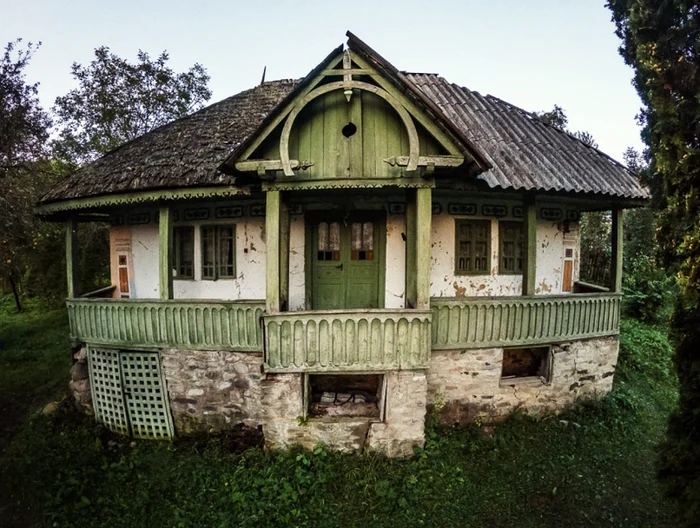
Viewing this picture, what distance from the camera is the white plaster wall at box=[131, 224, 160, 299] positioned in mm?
9297

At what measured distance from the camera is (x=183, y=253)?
913cm

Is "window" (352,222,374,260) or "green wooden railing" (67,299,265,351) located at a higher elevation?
"window" (352,222,374,260)

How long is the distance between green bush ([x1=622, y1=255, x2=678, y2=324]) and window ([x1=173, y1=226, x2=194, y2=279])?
16302 mm

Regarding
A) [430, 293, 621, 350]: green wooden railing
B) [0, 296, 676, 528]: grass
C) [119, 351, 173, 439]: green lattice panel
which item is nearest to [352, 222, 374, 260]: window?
[430, 293, 621, 350]: green wooden railing

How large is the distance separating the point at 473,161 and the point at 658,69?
7.77 ft

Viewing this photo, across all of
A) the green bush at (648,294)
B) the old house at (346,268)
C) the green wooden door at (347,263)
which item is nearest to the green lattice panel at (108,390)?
the old house at (346,268)

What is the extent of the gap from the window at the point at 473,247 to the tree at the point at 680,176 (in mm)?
3857

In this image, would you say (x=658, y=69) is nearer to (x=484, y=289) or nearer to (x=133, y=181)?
(x=484, y=289)

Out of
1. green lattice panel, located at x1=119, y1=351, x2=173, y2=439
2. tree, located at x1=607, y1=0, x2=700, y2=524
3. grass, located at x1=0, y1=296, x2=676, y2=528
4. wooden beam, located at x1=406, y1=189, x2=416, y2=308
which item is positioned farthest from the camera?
green lattice panel, located at x1=119, y1=351, x2=173, y2=439

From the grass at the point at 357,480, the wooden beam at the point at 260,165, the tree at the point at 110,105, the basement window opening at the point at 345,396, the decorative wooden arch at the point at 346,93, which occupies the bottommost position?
the grass at the point at 357,480

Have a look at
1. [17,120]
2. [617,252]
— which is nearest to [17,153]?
[17,120]

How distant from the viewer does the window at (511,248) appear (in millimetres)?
8672

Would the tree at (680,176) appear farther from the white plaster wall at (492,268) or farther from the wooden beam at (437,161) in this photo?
the white plaster wall at (492,268)

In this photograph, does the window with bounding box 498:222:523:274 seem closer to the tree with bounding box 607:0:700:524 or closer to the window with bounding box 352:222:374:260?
the window with bounding box 352:222:374:260
